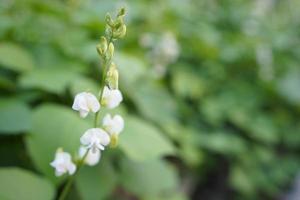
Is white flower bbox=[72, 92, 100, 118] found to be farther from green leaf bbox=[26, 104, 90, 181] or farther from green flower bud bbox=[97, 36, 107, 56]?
green leaf bbox=[26, 104, 90, 181]

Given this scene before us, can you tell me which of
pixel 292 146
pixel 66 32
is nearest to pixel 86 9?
pixel 66 32

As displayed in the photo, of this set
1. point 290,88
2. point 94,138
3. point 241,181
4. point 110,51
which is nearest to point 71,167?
point 94,138

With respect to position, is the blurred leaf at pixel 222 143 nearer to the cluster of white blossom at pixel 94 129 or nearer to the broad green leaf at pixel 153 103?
the broad green leaf at pixel 153 103

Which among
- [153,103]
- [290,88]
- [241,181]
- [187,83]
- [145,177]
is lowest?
[145,177]

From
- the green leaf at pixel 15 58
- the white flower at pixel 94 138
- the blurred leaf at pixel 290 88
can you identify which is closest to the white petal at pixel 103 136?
the white flower at pixel 94 138

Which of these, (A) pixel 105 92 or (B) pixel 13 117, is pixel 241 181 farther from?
(A) pixel 105 92

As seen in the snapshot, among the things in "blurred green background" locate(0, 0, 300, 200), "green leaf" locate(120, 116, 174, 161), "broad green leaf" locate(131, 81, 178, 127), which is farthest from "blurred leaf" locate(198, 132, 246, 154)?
"green leaf" locate(120, 116, 174, 161)
